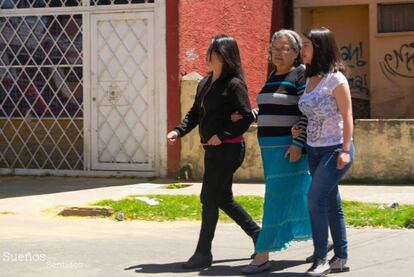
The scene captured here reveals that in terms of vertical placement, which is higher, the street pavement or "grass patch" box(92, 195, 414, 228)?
"grass patch" box(92, 195, 414, 228)

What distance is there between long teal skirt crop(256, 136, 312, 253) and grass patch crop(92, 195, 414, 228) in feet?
8.51

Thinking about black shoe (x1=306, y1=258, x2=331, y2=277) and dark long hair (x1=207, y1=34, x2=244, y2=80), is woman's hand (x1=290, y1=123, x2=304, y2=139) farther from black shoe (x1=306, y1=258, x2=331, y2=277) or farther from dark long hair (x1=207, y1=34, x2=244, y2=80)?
black shoe (x1=306, y1=258, x2=331, y2=277)

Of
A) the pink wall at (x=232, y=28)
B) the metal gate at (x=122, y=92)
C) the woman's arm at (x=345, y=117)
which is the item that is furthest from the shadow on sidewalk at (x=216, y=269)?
the pink wall at (x=232, y=28)

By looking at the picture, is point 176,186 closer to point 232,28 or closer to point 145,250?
point 232,28

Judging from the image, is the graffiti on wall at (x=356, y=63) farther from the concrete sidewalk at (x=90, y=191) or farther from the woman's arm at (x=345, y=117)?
the woman's arm at (x=345, y=117)

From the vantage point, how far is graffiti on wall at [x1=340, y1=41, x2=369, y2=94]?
17125 mm

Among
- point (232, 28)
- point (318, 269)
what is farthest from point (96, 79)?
point (318, 269)

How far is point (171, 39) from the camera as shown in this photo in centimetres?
1275

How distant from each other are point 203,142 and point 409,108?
10.5 m

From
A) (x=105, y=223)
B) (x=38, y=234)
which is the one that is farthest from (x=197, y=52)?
(x=38, y=234)

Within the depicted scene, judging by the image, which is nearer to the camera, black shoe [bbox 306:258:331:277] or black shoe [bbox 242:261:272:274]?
black shoe [bbox 306:258:331:277]

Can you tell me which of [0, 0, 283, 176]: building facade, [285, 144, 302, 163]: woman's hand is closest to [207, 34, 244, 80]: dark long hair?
[285, 144, 302, 163]: woman's hand

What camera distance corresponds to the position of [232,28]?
47.9 feet

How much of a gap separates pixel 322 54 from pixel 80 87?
24.9ft
